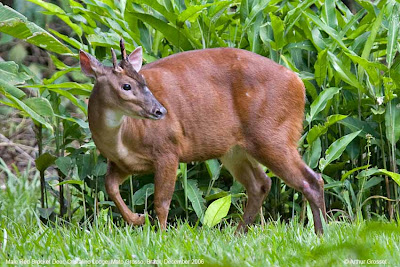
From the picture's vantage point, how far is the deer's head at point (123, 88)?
4.69m

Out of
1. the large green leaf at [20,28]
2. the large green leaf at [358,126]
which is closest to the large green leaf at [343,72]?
the large green leaf at [358,126]

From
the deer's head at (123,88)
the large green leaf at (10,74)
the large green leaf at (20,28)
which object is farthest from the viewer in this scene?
the deer's head at (123,88)

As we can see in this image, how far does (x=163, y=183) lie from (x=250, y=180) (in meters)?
0.83

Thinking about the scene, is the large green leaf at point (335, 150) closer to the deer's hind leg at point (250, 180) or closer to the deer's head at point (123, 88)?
the deer's hind leg at point (250, 180)

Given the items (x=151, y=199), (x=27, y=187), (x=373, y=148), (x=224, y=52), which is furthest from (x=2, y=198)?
(x=373, y=148)

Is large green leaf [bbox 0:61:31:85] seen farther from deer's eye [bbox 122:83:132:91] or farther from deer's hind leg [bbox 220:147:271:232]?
deer's hind leg [bbox 220:147:271:232]

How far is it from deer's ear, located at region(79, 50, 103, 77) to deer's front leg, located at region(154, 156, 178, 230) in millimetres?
703

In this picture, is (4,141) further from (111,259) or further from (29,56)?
(111,259)

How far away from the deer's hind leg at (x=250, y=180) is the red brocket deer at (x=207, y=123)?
176 millimetres

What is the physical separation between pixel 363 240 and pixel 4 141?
317 inches

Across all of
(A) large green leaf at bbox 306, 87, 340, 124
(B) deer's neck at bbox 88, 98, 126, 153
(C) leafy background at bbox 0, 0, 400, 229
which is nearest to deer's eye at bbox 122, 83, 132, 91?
(B) deer's neck at bbox 88, 98, 126, 153

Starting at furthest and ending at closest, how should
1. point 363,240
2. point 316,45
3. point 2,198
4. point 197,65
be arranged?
point 2,198
point 316,45
point 197,65
point 363,240

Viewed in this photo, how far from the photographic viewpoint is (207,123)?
17.1 ft

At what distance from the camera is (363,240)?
1.64 metres
